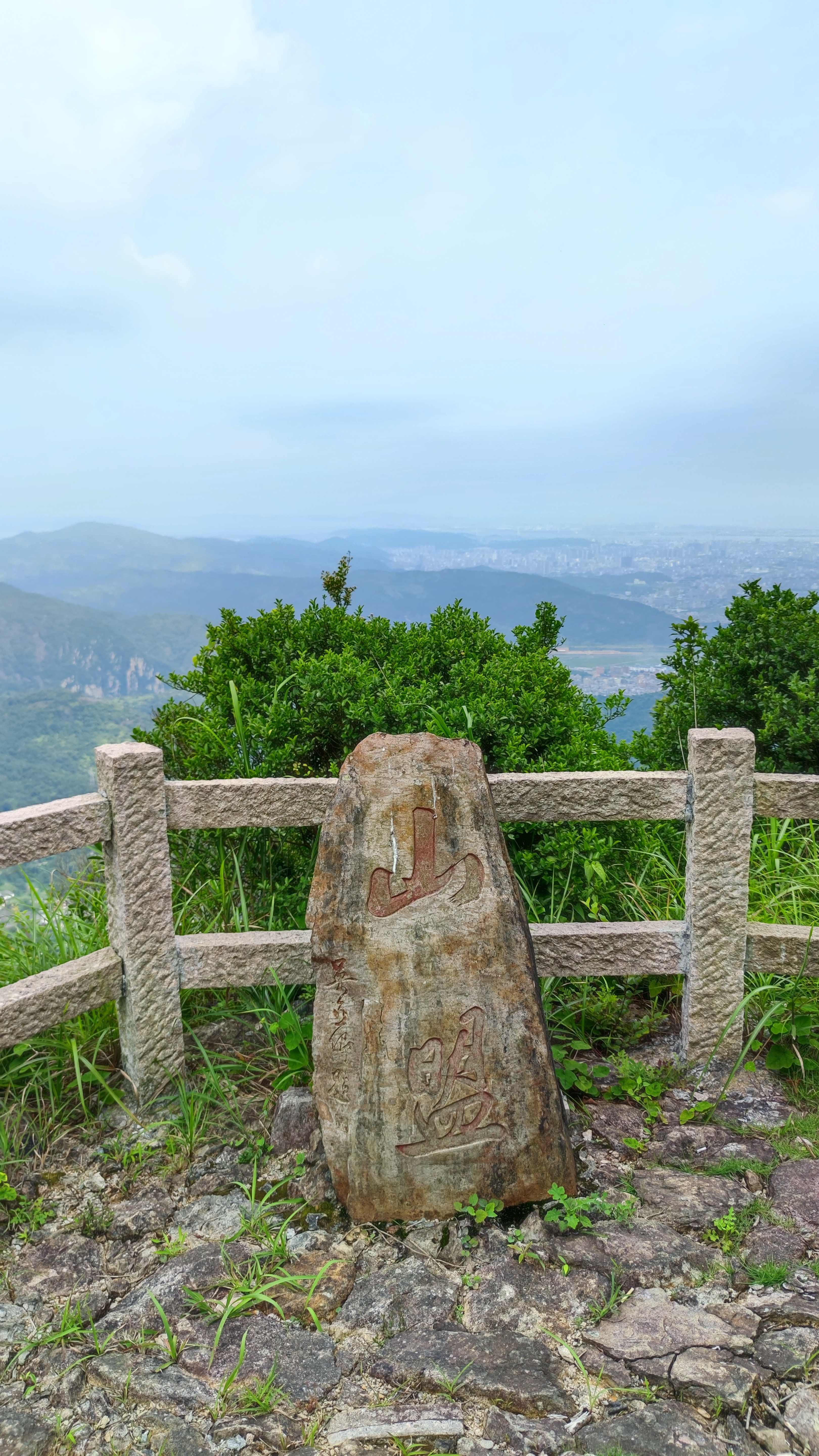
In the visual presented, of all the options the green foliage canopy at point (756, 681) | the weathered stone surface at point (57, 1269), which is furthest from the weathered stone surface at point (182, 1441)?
the green foliage canopy at point (756, 681)

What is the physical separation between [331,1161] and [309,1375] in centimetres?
55

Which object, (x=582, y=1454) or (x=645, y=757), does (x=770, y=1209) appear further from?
(x=645, y=757)

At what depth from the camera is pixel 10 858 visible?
2750 millimetres

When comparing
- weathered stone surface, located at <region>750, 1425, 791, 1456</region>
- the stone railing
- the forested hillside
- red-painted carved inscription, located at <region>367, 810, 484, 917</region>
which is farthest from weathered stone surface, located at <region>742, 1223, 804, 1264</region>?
the forested hillside

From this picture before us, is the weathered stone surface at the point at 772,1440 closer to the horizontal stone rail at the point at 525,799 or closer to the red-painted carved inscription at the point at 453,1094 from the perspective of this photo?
the red-painted carved inscription at the point at 453,1094

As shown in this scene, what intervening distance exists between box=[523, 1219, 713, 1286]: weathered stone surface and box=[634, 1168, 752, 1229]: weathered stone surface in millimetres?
57

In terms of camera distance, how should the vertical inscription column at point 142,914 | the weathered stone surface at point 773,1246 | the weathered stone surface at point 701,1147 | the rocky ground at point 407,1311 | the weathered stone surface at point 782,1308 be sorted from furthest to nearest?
the vertical inscription column at point 142,914
the weathered stone surface at point 701,1147
the weathered stone surface at point 773,1246
the weathered stone surface at point 782,1308
the rocky ground at point 407,1311

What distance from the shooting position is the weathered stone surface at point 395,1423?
1.96m

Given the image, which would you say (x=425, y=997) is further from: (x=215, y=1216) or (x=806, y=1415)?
(x=806, y=1415)

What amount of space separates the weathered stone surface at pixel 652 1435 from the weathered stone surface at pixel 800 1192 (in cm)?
77

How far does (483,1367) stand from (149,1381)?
0.79 m

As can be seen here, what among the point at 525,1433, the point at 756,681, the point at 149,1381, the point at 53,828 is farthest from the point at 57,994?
the point at 756,681

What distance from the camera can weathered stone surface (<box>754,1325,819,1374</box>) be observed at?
2.09 metres

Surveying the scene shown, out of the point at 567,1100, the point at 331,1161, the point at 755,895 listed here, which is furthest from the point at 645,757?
the point at 331,1161
